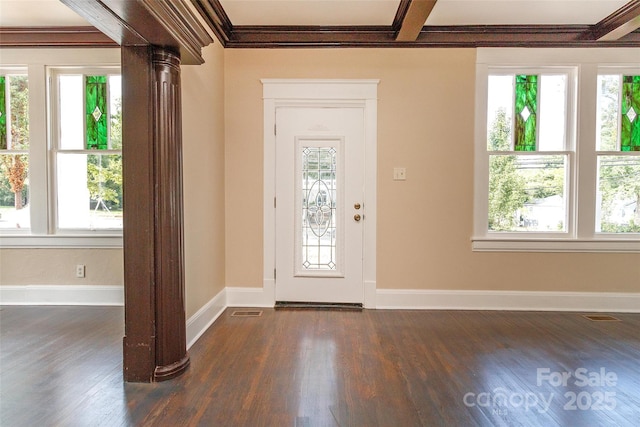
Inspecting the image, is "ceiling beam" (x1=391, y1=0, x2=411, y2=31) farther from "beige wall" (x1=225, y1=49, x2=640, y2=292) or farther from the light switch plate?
the light switch plate

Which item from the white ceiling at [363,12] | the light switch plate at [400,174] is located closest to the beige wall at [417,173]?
the light switch plate at [400,174]

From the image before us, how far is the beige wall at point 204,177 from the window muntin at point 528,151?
8.39 feet

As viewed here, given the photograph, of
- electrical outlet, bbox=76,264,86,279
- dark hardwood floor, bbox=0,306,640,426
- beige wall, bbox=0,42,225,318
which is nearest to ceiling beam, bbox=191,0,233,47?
beige wall, bbox=0,42,225,318

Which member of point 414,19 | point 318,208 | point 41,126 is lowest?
point 318,208

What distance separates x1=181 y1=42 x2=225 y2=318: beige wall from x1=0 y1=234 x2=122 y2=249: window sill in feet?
3.97

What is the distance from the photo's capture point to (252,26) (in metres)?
3.56

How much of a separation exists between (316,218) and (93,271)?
7.64 ft

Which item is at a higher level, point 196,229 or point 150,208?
point 150,208

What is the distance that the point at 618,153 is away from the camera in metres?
3.71

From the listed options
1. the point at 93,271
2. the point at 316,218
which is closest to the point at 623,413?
the point at 316,218

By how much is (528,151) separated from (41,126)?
4756mm

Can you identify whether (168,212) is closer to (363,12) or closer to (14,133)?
(363,12)

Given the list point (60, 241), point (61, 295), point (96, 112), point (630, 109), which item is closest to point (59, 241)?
point (60, 241)

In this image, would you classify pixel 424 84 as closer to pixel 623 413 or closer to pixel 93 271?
pixel 623 413
